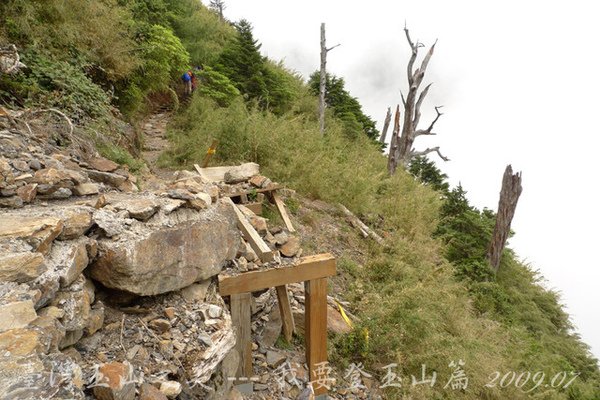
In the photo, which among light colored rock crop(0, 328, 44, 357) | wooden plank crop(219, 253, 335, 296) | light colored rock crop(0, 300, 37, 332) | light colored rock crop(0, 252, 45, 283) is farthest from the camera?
wooden plank crop(219, 253, 335, 296)

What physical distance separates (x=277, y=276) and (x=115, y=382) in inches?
73.8

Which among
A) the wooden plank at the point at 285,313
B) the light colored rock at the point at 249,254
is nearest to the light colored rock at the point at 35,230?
the light colored rock at the point at 249,254

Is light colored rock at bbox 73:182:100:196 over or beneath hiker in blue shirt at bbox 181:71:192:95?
beneath

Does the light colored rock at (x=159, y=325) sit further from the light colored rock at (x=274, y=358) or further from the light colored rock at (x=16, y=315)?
the light colored rock at (x=274, y=358)

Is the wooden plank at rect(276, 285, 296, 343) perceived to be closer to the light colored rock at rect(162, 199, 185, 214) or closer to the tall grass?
the tall grass

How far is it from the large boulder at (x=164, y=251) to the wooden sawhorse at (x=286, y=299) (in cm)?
32

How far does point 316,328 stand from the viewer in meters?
3.85

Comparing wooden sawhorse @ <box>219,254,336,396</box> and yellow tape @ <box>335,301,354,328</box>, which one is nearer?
wooden sawhorse @ <box>219,254,336,396</box>

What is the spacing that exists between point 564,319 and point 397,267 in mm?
5682

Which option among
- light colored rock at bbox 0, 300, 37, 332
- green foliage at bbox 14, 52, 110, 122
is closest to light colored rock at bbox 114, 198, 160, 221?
light colored rock at bbox 0, 300, 37, 332

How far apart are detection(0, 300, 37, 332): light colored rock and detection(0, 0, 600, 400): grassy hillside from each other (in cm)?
345

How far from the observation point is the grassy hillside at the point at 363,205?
4648mm

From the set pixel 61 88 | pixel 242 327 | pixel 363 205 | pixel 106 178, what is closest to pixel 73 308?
pixel 242 327

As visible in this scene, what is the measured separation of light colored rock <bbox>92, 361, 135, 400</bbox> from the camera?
5.90 ft
